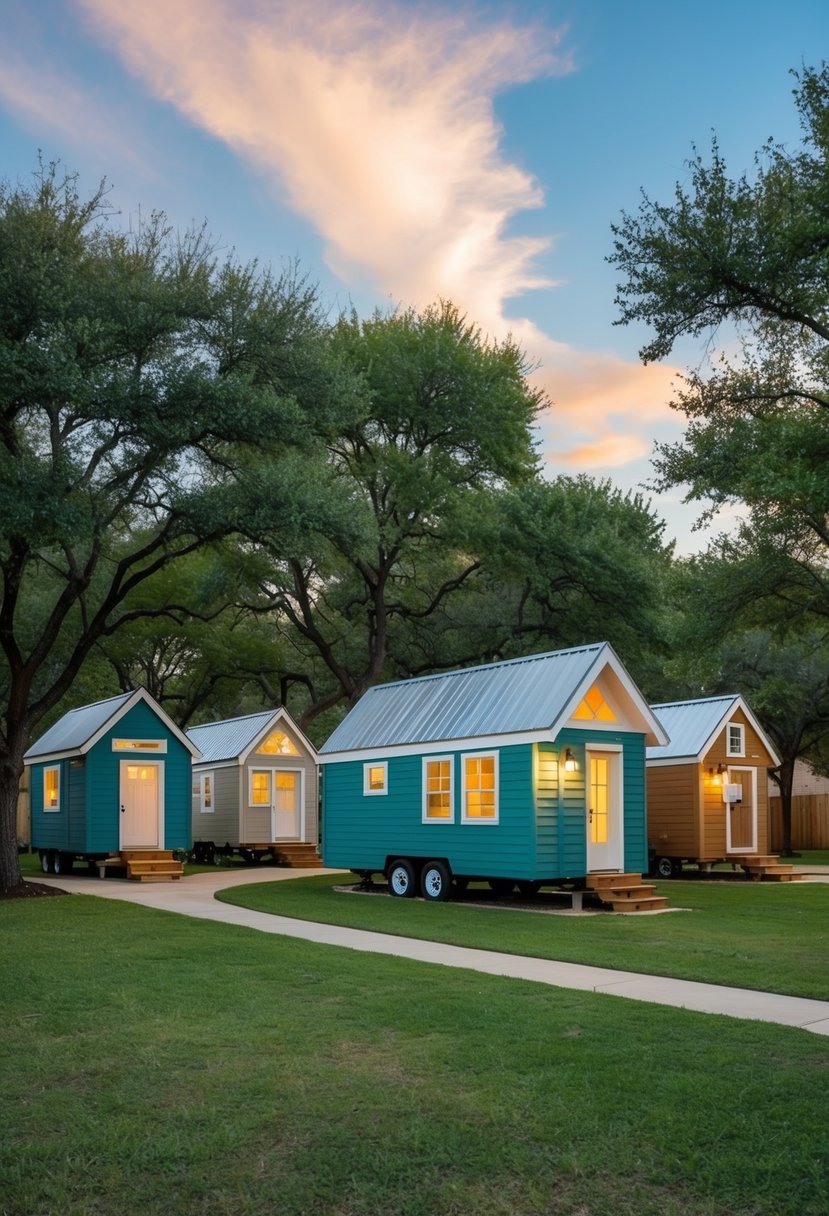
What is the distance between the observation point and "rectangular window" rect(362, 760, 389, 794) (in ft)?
69.7

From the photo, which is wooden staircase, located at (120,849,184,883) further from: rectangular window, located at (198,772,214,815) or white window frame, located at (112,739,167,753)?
rectangular window, located at (198,772,214,815)

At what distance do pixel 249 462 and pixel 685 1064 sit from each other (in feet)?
51.5

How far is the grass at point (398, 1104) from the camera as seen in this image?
16.6 ft

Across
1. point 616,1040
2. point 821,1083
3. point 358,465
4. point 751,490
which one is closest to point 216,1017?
point 616,1040

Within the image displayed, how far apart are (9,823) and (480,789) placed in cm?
887

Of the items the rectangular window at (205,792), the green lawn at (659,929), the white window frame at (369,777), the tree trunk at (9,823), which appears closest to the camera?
the green lawn at (659,929)

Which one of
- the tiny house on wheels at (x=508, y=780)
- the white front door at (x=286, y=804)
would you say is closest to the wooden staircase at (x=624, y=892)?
the tiny house on wheels at (x=508, y=780)

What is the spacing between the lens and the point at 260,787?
103ft

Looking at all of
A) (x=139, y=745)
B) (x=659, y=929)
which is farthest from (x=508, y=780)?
(x=139, y=745)

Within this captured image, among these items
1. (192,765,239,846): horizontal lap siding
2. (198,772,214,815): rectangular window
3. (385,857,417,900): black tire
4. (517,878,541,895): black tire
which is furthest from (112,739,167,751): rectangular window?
(517,878,541,895): black tire

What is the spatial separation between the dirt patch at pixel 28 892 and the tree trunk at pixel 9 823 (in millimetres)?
129

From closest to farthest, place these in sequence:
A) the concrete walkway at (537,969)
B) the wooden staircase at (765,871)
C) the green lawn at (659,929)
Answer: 1. the concrete walkway at (537,969)
2. the green lawn at (659,929)
3. the wooden staircase at (765,871)

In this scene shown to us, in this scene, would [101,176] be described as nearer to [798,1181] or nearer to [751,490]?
[751,490]

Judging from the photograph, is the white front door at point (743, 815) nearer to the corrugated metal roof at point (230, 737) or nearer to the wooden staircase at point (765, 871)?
the wooden staircase at point (765, 871)
